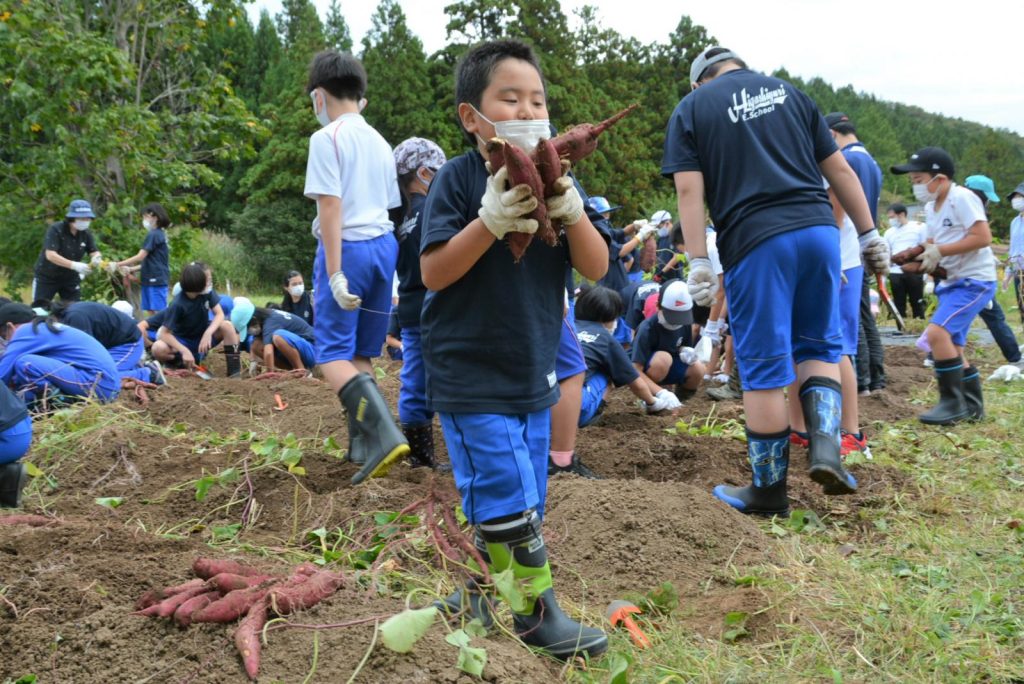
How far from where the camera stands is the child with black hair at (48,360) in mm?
6016

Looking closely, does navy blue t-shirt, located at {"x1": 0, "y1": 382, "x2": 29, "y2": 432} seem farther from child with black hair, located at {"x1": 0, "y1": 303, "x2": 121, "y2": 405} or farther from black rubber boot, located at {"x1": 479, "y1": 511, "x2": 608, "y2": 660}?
black rubber boot, located at {"x1": 479, "y1": 511, "x2": 608, "y2": 660}

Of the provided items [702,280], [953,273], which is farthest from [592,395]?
[953,273]

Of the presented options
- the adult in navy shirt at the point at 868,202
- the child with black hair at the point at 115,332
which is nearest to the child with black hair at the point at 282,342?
the child with black hair at the point at 115,332

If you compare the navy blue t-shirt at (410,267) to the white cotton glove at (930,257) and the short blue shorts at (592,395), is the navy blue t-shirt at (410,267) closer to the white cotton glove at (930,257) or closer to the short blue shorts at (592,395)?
the short blue shorts at (592,395)

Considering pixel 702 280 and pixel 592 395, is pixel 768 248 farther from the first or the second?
pixel 592 395

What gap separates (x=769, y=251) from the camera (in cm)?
375

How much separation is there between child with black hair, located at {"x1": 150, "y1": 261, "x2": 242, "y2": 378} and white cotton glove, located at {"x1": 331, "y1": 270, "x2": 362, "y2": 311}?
543 centimetres

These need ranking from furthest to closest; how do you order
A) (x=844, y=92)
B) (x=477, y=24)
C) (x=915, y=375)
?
(x=844, y=92) < (x=477, y=24) < (x=915, y=375)

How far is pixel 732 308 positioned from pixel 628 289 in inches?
178

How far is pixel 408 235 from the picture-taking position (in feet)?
15.0

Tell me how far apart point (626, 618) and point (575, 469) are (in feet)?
5.96

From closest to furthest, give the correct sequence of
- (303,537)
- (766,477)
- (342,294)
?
1. (303,537)
2. (766,477)
3. (342,294)

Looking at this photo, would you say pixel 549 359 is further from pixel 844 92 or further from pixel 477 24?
pixel 844 92

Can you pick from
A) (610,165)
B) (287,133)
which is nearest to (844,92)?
(610,165)
